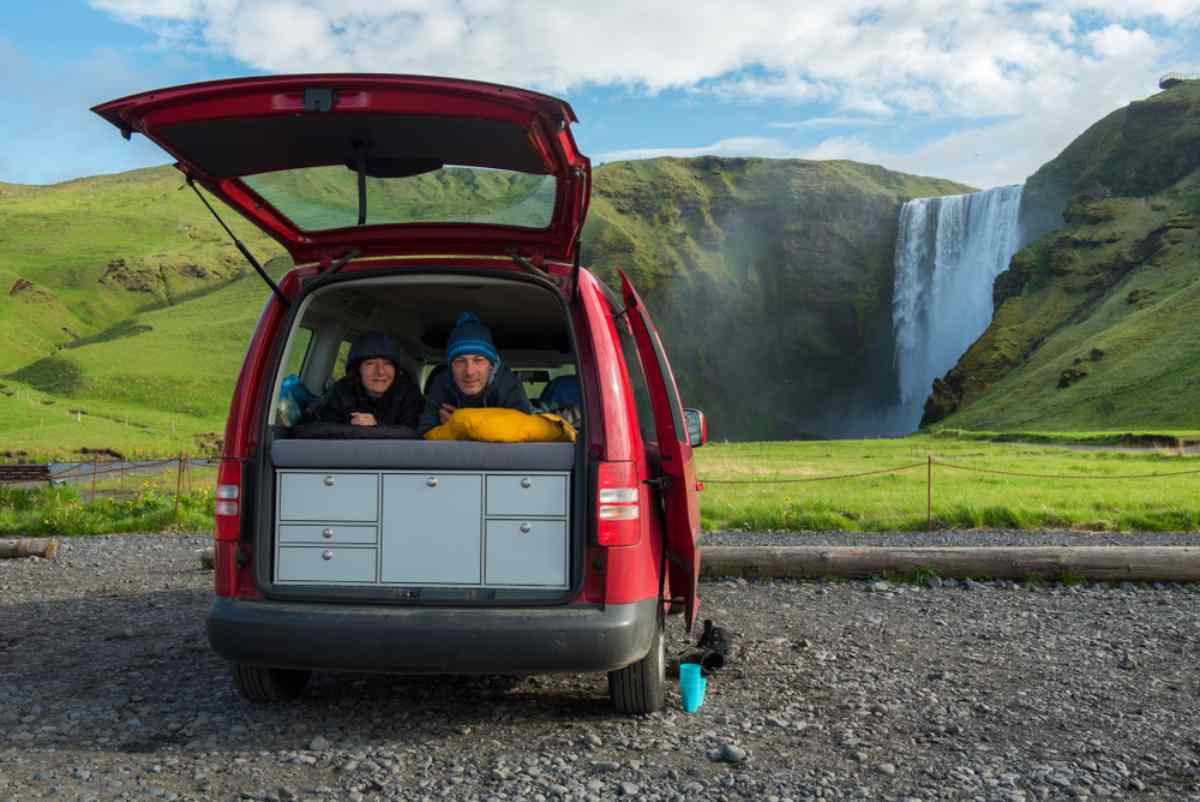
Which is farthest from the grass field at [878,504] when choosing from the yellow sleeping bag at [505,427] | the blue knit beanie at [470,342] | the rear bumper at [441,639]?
the rear bumper at [441,639]

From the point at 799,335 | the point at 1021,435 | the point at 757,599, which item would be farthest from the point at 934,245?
the point at 757,599

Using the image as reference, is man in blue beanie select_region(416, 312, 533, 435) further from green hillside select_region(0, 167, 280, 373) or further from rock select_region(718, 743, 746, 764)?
green hillside select_region(0, 167, 280, 373)

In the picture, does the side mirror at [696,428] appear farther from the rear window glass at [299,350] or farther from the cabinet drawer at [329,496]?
the rear window glass at [299,350]

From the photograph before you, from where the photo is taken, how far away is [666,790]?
3619 millimetres

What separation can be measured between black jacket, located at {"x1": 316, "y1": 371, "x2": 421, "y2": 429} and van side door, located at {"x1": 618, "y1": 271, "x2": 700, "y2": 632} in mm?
1346

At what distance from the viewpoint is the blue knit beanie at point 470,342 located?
16.1ft

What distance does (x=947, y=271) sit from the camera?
261 feet

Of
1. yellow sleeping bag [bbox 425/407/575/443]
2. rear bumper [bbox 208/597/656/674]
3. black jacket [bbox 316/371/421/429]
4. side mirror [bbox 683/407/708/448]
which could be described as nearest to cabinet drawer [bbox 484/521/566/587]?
rear bumper [bbox 208/597/656/674]

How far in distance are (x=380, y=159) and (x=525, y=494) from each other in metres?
1.72

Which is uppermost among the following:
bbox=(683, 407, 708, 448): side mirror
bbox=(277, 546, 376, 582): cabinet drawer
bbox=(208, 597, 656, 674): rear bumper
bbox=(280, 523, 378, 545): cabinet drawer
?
bbox=(683, 407, 708, 448): side mirror

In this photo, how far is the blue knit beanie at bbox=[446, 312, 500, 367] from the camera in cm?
490

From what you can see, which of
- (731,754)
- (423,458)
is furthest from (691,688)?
(423,458)

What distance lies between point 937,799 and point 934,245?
81811 millimetres

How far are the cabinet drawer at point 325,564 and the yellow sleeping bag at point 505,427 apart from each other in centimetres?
67
